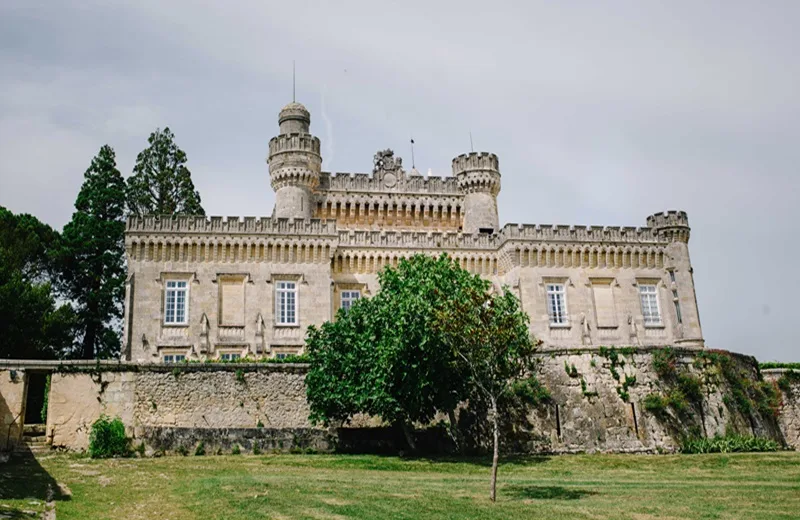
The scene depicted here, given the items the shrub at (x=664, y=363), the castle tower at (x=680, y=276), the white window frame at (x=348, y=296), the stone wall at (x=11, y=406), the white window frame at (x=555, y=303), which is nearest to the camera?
the stone wall at (x=11, y=406)

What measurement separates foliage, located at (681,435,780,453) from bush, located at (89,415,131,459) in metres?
20.0

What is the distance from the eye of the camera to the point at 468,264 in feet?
136

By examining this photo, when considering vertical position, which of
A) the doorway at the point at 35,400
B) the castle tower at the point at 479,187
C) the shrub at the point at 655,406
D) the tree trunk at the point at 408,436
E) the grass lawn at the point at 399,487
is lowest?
the grass lawn at the point at 399,487

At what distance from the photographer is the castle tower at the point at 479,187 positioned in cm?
4681

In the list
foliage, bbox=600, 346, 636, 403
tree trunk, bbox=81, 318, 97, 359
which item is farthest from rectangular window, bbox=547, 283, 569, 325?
tree trunk, bbox=81, 318, 97, 359

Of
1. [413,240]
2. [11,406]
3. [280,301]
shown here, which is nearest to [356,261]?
[413,240]

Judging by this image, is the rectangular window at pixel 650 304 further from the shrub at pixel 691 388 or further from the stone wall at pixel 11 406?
the stone wall at pixel 11 406

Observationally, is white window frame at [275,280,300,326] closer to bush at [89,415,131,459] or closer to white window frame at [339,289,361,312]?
white window frame at [339,289,361,312]

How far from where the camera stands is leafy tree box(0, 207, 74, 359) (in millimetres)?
35281

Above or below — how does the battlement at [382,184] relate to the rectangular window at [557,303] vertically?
above

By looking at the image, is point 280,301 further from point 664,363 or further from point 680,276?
point 680,276

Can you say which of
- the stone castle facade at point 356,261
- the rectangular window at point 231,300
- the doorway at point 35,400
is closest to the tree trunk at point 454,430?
the stone castle facade at point 356,261

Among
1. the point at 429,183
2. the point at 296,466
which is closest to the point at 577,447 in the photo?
the point at 296,466

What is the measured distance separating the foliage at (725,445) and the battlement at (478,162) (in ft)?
79.9
